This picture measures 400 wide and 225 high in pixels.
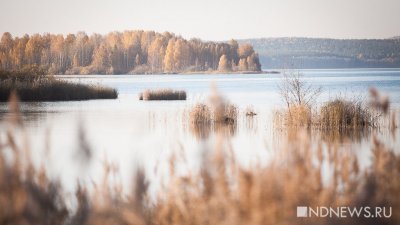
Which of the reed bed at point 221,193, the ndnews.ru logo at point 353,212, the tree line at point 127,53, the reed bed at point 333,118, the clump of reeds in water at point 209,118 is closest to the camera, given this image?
the reed bed at point 221,193

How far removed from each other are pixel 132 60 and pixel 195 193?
135ft

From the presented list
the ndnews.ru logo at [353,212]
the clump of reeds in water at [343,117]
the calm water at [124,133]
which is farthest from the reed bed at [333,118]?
the ndnews.ru logo at [353,212]

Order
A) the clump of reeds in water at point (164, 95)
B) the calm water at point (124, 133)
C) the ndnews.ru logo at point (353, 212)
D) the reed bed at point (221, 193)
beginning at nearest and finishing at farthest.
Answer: the reed bed at point (221, 193)
the ndnews.ru logo at point (353, 212)
the calm water at point (124, 133)
the clump of reeds in water at point (164, 95)

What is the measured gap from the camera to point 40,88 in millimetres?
19453

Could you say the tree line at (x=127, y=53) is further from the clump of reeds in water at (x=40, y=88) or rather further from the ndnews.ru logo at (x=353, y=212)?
the ndnews.ru logo at (x=353, y=212)

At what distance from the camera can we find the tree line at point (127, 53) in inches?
1332

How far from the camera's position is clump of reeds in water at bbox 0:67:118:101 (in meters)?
19.1

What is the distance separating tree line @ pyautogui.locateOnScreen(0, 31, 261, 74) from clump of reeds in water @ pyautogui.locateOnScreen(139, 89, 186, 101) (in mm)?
9903

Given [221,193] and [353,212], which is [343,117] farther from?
[221,193]

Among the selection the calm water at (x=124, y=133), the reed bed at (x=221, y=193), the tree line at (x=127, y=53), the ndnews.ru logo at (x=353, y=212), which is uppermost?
the tree line at (x=127, y=53)

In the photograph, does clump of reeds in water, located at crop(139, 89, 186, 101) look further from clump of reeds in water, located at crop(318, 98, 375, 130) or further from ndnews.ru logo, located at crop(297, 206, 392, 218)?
ndnews.ru logo, located at crop(297, 206, 392, 218)

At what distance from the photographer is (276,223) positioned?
3.70 meters

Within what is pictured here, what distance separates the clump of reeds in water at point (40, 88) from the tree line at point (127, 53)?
9140 millimetres

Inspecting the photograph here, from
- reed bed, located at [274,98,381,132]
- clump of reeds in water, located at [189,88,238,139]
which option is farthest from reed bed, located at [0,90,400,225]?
clump of reeds in water, located at [189,88,238,139]
